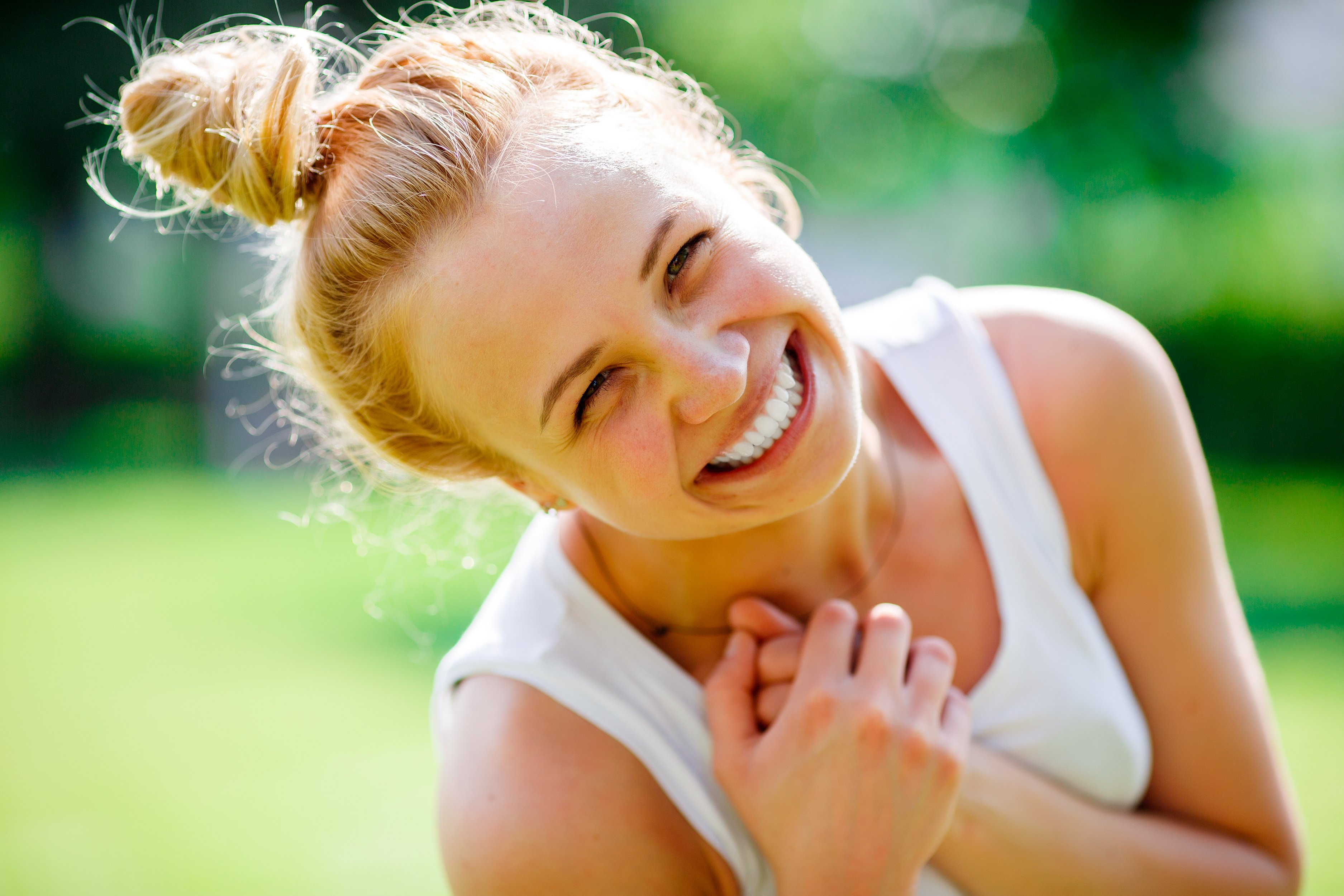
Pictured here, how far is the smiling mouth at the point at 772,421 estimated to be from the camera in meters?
1.72

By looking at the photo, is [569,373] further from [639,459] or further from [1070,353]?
[1070,353]

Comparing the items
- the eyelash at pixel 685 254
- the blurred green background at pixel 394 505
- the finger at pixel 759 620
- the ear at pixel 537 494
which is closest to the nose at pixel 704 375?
the eyelash at pixel 685 254

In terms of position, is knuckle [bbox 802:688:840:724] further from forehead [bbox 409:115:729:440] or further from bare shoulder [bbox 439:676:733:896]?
Answer: forehead [bbox 409:115:729:440]

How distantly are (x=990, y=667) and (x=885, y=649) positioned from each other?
319 mm

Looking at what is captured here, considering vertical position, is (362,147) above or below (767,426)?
above

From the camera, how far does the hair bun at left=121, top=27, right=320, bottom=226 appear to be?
175 centimetres

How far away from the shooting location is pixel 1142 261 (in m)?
11.4

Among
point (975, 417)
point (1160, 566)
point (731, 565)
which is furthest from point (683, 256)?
point (1160, 566)

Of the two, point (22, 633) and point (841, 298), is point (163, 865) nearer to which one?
point (22, 633)

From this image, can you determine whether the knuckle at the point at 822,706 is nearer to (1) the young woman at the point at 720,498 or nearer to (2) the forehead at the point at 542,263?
(1) the young woman at the point at 720,498

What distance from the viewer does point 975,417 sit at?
211cm

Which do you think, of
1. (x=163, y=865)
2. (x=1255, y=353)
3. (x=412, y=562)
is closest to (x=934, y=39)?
(x=1255, y=353)

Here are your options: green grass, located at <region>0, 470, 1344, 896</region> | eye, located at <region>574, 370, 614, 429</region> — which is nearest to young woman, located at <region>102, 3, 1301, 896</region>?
eye, located at <region>574, 370, 614, 429</region>

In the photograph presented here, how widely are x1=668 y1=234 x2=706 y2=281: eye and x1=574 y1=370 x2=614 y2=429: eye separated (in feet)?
0.59
